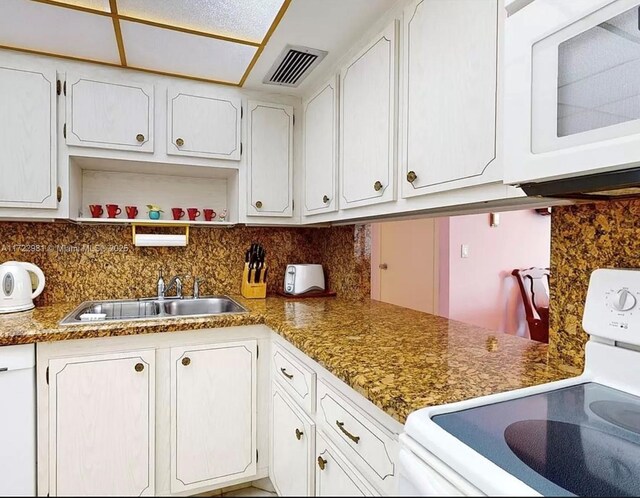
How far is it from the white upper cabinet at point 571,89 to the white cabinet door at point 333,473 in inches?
34.3

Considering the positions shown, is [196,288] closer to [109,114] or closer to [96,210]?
[96,210]

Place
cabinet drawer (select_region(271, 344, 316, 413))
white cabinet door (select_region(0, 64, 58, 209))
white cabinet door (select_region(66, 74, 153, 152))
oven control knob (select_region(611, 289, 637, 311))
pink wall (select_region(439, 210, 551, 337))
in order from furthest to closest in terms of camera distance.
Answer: pink wall (select_region(439, 210, 551, 337)) < white cabinet door (select_region(66, 74, 153, 152)) < white cabinet door (select_region(0, 64, 58, 209)) < cabinet drawer (select_region(271, 344, 316, 413)) < oven control knob (select_region(611, 289, 637, 311))

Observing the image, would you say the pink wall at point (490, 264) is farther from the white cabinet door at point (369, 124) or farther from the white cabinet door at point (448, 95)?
the white cabinet door at point (448, 95)

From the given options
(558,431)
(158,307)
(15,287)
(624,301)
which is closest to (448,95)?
(624,301)

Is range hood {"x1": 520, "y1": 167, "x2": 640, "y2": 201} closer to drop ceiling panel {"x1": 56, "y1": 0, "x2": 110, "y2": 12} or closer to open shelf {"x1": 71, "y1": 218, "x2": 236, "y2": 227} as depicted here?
drop ceiling panel {"x1": 56, "y1": 0, "x2": 110, "y2": 12}

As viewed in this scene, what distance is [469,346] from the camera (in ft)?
4.41

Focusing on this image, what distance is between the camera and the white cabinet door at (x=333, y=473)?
1.10 m

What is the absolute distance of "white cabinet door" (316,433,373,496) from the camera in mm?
1098

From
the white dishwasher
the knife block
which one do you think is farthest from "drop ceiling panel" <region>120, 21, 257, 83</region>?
the white dishwasher

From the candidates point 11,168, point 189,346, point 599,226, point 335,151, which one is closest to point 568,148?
point 599,226

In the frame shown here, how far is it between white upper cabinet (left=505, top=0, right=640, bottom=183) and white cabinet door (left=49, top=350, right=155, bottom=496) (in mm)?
1618

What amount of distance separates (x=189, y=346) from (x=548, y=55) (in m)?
1.65

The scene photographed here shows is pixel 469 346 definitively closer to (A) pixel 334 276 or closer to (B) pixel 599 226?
(B) pixel 599 226

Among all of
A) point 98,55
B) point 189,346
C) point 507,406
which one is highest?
point 98,55
